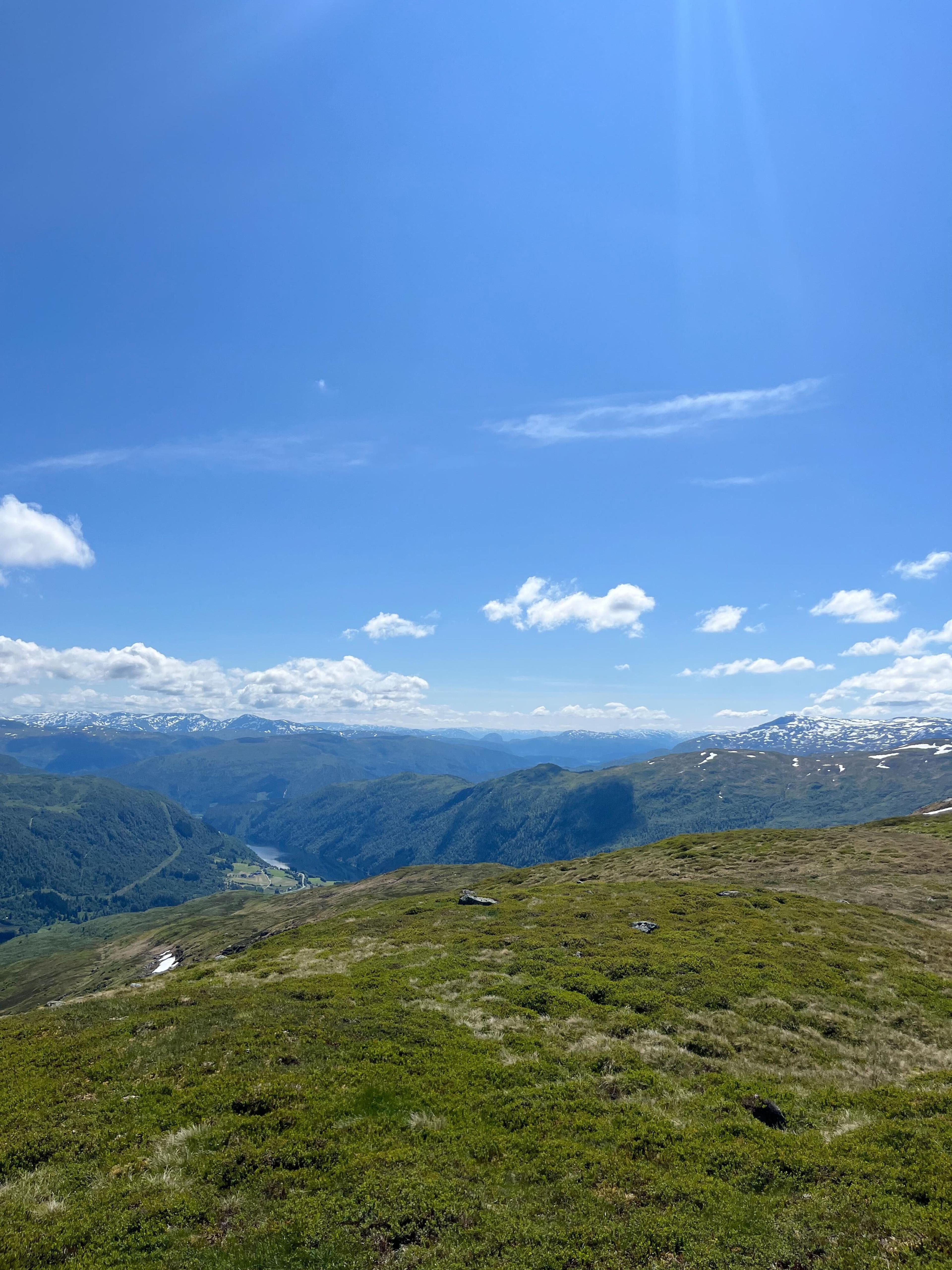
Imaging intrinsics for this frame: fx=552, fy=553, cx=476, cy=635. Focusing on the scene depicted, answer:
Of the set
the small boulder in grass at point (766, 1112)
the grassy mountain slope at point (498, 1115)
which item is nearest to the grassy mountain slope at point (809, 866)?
the grassy mountain slope at point (498, 1115)

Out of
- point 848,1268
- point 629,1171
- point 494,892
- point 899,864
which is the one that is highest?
point 848,1268

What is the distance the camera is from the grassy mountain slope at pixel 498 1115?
14.6m

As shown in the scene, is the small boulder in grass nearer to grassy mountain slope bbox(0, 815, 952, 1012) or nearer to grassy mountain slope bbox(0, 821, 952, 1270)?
grassy mountain slope bbox(0, 821, 952, 1270)

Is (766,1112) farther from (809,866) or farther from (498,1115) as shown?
(809,866)

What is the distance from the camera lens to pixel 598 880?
81.1 meters

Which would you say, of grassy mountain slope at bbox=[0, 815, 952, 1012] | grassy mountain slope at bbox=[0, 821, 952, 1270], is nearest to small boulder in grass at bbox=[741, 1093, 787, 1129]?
grassy mountain slope at bbox=[0, 821, 952, 1270]

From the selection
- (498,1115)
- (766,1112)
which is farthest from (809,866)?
(498,1115)

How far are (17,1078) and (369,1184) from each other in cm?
1688

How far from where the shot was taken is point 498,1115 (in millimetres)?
20734

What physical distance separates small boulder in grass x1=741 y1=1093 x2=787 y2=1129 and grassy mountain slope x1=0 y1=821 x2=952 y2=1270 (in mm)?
321

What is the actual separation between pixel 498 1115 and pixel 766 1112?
33.5ft

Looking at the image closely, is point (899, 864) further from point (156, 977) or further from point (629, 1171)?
point (156, 977)

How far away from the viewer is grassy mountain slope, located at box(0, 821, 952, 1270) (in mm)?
14625

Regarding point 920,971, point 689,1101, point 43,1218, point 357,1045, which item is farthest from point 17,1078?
point 920,971
